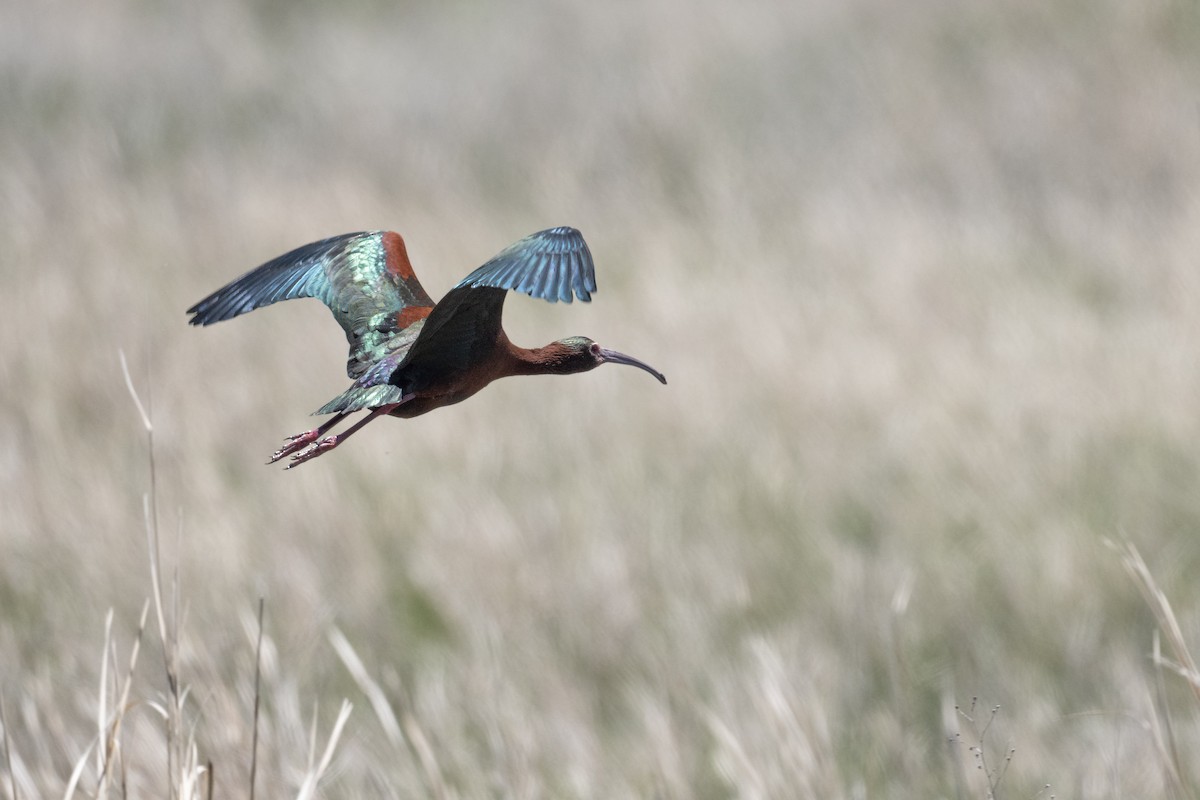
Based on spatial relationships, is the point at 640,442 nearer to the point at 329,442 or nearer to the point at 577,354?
the point at 577,354

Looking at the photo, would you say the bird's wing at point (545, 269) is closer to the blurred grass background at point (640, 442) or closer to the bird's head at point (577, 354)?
the bird's head at point (577, 354)

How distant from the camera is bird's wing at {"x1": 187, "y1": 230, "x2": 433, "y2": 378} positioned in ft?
4.84

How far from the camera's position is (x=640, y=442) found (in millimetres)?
7094

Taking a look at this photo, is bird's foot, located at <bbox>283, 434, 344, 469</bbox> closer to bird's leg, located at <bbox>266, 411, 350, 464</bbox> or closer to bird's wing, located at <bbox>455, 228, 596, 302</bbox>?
bird's leg, located at <bbox>266, 411, 350, 464</bbox>

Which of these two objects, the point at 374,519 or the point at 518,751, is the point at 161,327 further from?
the point at 518,751

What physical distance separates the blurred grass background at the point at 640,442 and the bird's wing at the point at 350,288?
165 centimetres

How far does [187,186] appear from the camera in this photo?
29.3ft

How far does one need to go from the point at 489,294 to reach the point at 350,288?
0.32 metres

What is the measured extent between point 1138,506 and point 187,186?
19.4ft

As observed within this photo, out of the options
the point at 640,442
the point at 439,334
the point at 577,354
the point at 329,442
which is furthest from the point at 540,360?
the point at 640,442

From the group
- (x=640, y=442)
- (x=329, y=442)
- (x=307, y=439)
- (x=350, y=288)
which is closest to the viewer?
(x=329, y=442)

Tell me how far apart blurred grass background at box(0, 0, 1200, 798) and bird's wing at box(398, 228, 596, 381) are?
1907mm

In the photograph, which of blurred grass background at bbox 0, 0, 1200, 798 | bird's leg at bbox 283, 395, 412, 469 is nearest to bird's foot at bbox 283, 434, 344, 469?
bird's leg at bbox 283, 395, 412, 469

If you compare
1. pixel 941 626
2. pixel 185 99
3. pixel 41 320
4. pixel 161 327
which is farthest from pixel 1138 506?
pixel 185 99
